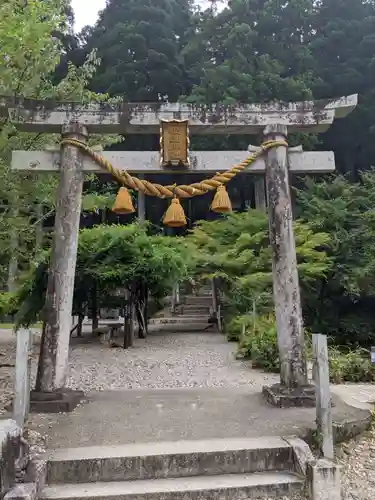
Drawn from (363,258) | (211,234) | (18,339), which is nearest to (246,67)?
(211,234)

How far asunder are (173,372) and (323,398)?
17.2ft

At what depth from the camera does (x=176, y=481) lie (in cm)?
385

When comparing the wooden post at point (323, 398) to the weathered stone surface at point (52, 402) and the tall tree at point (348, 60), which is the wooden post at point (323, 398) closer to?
the weathered stone surface at point (52, 402)

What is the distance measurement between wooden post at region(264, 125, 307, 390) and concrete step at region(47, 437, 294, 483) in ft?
5.54

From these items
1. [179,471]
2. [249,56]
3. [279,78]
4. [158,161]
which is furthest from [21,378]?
[249,56]

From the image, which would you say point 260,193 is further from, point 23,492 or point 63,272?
point 23,492

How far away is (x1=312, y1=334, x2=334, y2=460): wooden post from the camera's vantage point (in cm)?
409

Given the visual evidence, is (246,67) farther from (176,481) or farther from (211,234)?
(176,481)

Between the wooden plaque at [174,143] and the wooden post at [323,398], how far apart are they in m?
3.09

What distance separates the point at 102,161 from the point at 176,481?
3.96m

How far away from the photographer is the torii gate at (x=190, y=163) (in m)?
5.78

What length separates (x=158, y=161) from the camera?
6273 millimetres

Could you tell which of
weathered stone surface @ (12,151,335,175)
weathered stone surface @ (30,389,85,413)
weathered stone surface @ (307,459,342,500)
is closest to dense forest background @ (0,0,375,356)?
weathered stone surface @ (12,151,335,175)

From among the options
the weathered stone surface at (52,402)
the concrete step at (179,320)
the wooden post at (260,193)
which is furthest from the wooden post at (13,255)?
the wooden post at (260,193)
